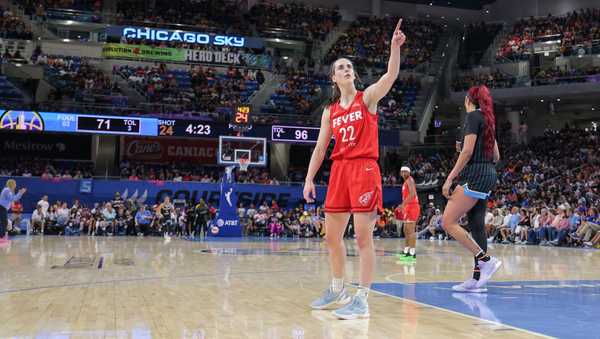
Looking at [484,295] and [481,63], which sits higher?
[481,63]

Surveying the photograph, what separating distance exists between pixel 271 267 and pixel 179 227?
1228 centimetres

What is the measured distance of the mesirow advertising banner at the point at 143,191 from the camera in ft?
73.7

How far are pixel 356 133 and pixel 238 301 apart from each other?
1760mm

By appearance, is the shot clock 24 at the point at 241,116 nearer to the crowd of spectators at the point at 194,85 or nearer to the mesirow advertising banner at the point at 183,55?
the crowd of spectators at the point at 194,85

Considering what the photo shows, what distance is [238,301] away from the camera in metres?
5.05

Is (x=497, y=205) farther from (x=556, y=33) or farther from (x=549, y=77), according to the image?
(x=556, y=33)

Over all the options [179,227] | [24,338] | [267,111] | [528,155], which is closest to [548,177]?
[528,155]

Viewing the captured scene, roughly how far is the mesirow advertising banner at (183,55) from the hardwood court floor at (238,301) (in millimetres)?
21638

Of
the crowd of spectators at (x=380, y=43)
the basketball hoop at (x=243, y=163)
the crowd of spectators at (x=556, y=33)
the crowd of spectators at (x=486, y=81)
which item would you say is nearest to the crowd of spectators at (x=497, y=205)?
the basketball hoop at (x=243, y=163)

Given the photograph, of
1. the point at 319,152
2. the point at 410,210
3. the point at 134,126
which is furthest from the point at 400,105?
the point at 319,152

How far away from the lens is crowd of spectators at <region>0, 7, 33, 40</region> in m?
27.2

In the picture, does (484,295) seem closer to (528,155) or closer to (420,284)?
(420,284)

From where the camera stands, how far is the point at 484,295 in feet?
18.7

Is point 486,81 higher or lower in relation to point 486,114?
higher
